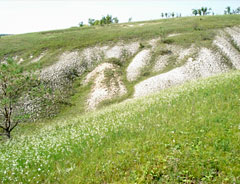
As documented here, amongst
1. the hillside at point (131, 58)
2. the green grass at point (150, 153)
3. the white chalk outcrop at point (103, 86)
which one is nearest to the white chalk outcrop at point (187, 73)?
the hillside at point (131, 58)

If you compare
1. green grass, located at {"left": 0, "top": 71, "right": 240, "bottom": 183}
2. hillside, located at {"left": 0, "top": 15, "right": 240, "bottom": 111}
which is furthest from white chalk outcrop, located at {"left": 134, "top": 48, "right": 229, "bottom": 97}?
green grass, located at {"left": 0, "top": 71, "right": 240, "bottom": 183}

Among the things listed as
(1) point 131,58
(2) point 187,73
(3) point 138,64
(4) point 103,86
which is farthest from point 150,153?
(1) point 131,58

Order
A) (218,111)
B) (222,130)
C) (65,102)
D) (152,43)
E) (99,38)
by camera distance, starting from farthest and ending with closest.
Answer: (99,38) → (152,43) → (65,102) → (218,111) → (222,130)

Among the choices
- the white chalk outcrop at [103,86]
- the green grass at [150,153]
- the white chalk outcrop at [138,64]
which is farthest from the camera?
the white chalk outcrop at [138,64]

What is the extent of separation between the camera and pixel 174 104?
565 inches

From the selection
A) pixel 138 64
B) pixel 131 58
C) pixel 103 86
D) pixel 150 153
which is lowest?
pixel 103 86

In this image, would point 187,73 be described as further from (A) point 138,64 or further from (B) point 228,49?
(B) point 228,49

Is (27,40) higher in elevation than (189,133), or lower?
higher

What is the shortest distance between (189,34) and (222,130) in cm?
6190

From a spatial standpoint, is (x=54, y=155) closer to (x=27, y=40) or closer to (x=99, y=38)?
(x=99, y=38)

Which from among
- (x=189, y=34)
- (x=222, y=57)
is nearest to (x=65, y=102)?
(x=222, y=57)

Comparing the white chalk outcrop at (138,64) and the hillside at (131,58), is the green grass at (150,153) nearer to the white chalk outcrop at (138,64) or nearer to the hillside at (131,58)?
the hillside at (131,58)

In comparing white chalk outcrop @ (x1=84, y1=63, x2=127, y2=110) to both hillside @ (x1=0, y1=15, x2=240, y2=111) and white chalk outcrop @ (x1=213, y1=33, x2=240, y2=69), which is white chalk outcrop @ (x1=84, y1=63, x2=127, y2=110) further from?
white chalk outcrop @ (x1=213, y1=33, x2=240, y2=69)

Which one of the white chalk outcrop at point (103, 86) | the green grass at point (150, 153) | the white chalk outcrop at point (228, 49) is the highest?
the white chalk outcrop at point (228, 49)
